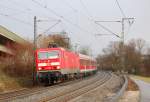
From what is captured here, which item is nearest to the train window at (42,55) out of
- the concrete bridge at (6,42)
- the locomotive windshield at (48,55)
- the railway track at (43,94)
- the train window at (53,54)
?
the locomotive windshield at (48,55)

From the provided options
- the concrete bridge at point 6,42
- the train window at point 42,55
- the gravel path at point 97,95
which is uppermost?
the concrete bridge at point 6,42

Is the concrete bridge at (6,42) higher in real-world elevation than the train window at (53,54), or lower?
higher

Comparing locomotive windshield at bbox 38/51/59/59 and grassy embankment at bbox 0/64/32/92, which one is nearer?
grassy embankment at bbox 0/64/32/92

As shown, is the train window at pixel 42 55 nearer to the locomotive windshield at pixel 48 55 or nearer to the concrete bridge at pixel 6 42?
the locomotive windshield at pixel 48 55

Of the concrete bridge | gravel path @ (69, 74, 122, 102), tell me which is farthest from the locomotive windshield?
the concrete bridge

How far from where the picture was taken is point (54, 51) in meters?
33.2

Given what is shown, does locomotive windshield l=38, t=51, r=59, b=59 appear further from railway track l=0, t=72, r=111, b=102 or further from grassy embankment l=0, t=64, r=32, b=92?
railway track l=0, t=72, r=111, b=102

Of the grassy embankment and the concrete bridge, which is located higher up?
the concrete bridge

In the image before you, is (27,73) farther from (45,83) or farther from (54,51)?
(54,51)

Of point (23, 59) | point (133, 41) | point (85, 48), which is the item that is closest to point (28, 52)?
point (23, 59)

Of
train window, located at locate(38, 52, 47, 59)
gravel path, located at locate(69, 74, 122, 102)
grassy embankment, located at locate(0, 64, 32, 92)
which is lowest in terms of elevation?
gravel path, located at locate(69, 74, 122, 102)

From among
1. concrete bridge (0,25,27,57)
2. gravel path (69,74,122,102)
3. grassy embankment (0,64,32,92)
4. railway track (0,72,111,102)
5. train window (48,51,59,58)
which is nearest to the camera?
gravel path (69,74,122,102)

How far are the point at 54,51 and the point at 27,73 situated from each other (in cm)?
642

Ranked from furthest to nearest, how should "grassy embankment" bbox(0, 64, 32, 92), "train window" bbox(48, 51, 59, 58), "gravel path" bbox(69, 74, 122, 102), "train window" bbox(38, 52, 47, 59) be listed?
"train window" bbox(38, 52, 47, 59)
"train window" bbox(48, 51, 59, 58)
"grassy embankment" bbox(0, 64, 32, 92)
"gravel path" bbox(69, 74, 122, 102)
